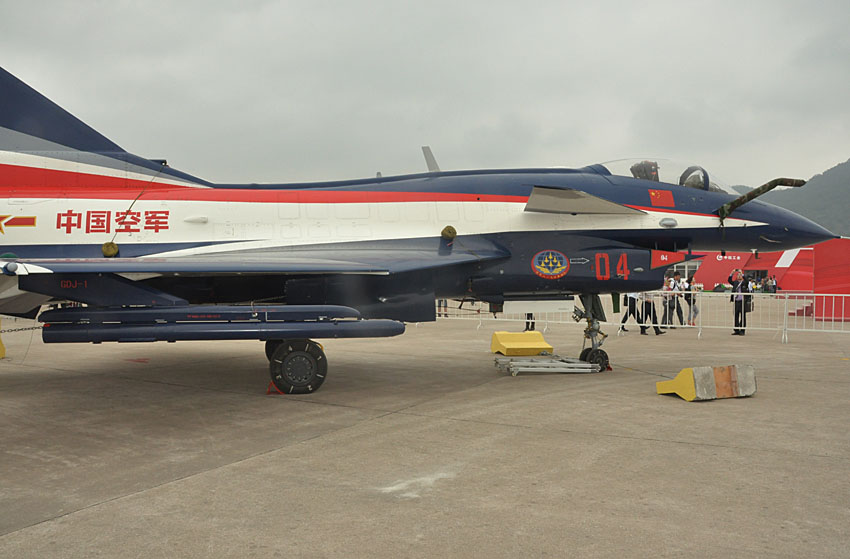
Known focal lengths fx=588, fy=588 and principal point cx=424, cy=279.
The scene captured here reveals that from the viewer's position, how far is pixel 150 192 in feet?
26.1

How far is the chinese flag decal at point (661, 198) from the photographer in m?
8.81

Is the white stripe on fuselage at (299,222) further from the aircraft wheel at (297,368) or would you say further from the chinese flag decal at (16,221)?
the aircraft wheel at (297,368)

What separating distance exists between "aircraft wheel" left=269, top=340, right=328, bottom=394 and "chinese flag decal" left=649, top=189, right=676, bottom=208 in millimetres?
5393

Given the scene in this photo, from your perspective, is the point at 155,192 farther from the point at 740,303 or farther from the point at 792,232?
the point at 740,303

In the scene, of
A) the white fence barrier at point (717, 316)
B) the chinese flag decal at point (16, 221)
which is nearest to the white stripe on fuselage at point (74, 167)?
the chinese flag decal at point (16, 221)

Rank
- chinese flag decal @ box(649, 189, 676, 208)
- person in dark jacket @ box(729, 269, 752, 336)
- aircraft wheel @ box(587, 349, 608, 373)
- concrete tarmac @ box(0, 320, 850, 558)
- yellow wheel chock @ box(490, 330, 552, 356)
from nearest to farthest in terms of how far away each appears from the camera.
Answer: concrete tarmac @ box(0, 320, 850, 558) < chinese flag decal @ box(649, 189, 676, 208) < aircraft wheel @ box(587, 349, 608, 373) < yellow wheel chock @ box(490, 330, 552, 356) < person in dark jacket @ box(729, 269, 752, 336)

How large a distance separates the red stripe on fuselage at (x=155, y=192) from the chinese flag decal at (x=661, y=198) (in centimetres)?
Answer: 196

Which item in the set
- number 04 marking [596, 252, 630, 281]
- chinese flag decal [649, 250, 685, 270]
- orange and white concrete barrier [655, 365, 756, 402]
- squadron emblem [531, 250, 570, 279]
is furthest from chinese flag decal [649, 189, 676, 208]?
orange and white concrete barrier [655, 365, 756, 402]

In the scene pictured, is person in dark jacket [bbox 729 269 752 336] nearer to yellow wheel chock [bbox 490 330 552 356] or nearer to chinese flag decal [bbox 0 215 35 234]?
yellow wheel chock [bbox 490 330 552 356]

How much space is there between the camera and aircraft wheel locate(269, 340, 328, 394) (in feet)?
23.6

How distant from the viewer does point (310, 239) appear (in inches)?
312

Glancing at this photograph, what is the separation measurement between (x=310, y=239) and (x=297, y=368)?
178 centimetres

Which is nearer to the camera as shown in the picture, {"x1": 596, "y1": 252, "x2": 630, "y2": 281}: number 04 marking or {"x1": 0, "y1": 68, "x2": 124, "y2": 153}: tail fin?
{"x1": 0, "y1": 68, "x2": 124, "y2": 153}: tail fin

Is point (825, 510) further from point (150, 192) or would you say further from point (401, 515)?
point (150, 192)
